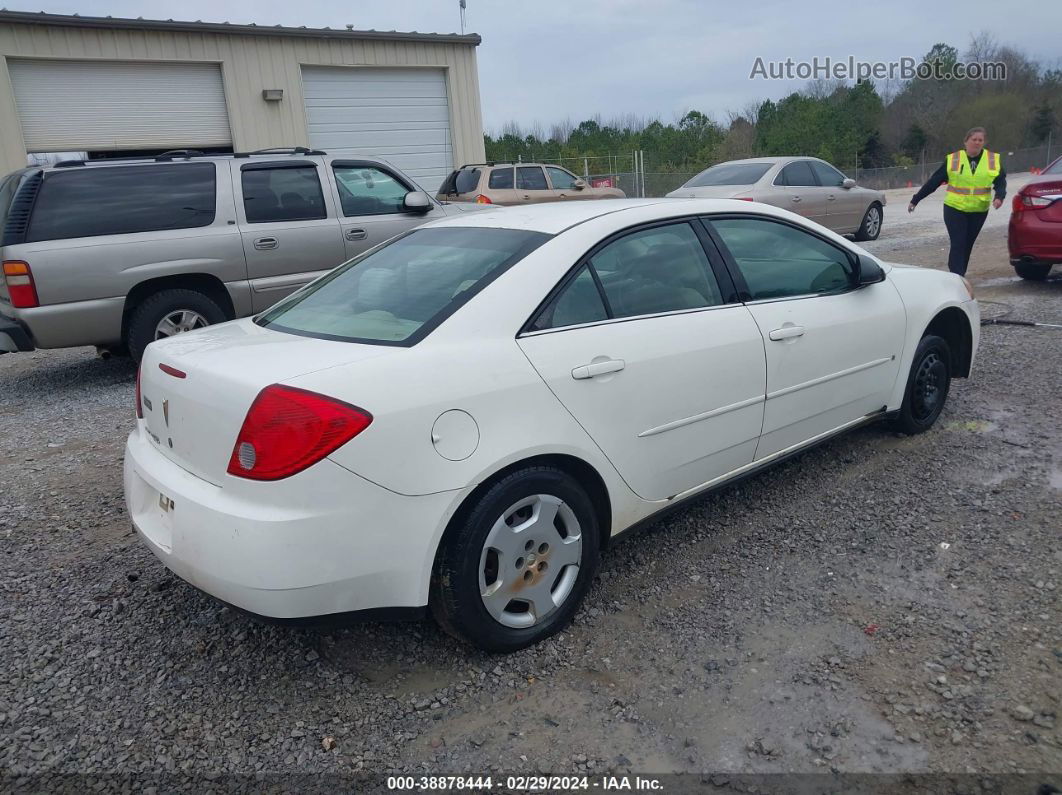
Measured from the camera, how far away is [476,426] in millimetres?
2627

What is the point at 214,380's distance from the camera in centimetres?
264

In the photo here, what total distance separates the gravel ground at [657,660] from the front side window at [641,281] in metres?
1.13

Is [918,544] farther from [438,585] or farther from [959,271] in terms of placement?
[959,271]

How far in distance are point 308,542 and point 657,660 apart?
130cm

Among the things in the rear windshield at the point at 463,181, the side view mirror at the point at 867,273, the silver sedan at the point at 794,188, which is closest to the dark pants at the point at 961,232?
the silver sedan at the point at 794,188

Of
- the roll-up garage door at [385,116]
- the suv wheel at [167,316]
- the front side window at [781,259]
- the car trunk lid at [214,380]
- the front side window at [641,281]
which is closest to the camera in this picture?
the car trunk lid at [214,380]

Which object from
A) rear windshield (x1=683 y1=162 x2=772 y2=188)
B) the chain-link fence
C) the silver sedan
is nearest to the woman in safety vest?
the silver sedan

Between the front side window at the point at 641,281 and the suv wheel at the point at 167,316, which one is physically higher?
the front side window at the point at 641,281

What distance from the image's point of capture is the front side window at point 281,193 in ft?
24.0

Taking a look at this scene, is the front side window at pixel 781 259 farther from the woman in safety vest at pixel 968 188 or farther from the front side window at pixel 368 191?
the woman in safety vest at pixel 968 188

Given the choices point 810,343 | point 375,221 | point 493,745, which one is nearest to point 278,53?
point 375,221

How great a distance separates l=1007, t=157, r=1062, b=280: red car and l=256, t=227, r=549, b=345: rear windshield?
784 centimetres

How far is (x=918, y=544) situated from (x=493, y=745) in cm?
217

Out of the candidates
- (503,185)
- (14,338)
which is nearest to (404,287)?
(14,338)
